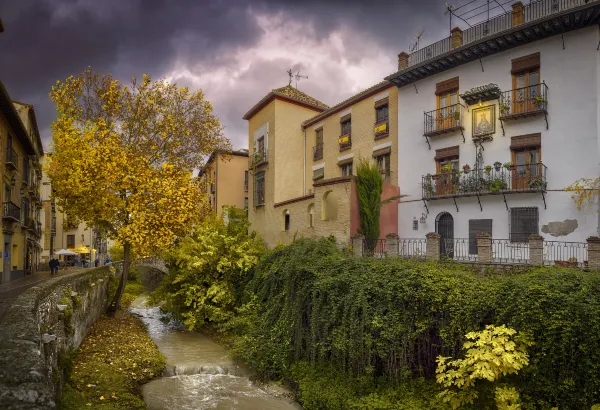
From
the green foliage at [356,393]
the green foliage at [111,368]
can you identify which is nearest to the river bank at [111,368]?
the green foliage at [111,368]

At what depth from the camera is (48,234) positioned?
46781 millimetres

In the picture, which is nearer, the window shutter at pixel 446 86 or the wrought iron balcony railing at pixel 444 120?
the wrought iron balcony railing at pixel 444 120

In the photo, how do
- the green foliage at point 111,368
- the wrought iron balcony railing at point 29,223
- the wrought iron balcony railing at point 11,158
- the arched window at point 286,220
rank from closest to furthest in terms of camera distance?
the green foliage at point 111,368, the wrought iron balcony railing at point 11,158, the arched window at point 286,220, the wrought iron balcony railing at point 29,223

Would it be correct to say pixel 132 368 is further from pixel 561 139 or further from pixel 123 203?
pixel 561 139

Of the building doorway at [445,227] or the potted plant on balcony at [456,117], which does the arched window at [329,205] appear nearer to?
Result: the building doorway at [445,227]

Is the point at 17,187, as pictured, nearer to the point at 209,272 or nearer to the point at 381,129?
the point at 209,272

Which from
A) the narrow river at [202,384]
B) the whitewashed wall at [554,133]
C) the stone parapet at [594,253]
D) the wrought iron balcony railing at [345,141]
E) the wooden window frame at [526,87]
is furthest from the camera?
the wrought iron balcony railing at [345,141]

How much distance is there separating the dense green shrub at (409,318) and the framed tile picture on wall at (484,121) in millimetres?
8873

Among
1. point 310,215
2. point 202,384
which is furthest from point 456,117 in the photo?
point 202,384

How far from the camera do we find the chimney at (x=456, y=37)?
2039 centimetres

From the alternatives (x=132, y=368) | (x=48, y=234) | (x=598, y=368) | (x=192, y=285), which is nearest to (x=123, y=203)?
(x=192, y=285)

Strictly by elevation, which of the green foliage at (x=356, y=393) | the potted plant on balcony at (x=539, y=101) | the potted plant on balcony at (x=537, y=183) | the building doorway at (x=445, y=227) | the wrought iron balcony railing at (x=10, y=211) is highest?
the potted plant on balcony at (x=539, y=101)

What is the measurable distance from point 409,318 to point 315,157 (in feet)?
61.8

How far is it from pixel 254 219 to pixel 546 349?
25.0 m
